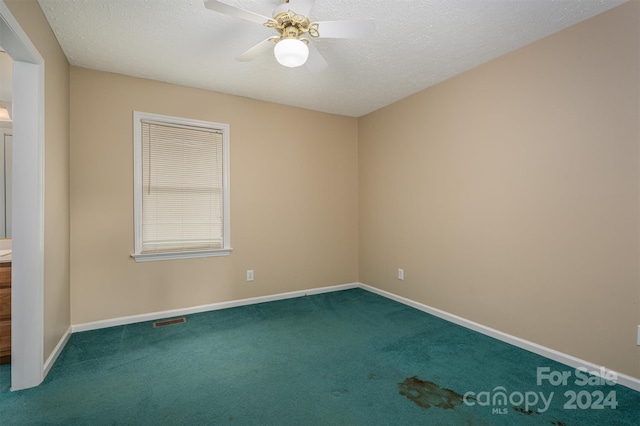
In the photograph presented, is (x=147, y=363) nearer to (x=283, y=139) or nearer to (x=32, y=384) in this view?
(x=32, y=384)

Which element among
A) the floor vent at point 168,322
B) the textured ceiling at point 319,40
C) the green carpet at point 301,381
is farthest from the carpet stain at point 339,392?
the textured ceiling at point 319,40

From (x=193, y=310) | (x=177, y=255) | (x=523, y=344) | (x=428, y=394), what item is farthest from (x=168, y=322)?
(x=523, y=344)

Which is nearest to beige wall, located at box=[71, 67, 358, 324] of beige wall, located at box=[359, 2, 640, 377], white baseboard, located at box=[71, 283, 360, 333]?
white baseboard, located at box=[71, 283, 360, 333]

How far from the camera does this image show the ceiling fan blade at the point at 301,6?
1717mm

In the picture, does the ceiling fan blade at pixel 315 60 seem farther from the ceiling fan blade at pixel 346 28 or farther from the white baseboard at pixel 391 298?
the white baseboard at pixel 391 298

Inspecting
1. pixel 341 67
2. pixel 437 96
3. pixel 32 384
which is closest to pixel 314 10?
pixel 341 67

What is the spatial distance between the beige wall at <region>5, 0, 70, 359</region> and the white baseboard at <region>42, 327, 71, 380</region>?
4 centimetres

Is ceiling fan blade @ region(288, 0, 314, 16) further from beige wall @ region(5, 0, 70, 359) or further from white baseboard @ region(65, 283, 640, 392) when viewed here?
white baseboard @ region(65, 283, 640, 392)

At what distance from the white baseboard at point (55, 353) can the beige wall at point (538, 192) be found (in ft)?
11.1

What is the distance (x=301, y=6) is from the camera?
175 centimetres

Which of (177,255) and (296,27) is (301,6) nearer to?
(296,27)

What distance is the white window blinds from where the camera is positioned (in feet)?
10.5

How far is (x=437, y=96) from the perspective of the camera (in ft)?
10.8

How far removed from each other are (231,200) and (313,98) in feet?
5.23
